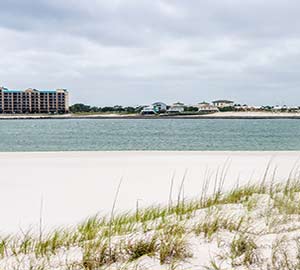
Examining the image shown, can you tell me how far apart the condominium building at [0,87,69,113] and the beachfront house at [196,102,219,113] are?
44.8 meters

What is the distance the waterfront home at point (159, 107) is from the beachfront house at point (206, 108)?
38.7 ft

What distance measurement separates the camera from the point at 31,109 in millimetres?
127875

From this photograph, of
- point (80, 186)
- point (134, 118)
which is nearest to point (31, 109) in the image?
point (134, 118)

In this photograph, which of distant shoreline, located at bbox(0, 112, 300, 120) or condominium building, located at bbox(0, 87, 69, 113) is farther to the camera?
condominium building, located at bbox(0, 87, 69, 113)

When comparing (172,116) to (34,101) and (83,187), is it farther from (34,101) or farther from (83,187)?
(83,187)

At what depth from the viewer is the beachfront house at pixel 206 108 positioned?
124 metres

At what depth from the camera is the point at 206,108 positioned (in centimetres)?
13038

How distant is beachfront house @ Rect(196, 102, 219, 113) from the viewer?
4872 inches

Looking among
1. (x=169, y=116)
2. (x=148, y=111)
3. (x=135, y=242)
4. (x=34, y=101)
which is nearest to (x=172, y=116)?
(x=169, y=116)

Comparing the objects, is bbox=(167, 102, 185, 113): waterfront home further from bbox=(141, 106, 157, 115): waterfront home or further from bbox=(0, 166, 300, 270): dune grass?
bbox=(0, 166, 300, 270): dune grass

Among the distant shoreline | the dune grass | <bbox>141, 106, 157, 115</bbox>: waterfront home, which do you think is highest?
the dune grass

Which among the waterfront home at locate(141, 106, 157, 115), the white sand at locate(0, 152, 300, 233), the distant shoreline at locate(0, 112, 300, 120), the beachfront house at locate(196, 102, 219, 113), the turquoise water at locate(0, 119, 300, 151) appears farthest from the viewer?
the beachfront house at locate(196, 102, 219, 113)

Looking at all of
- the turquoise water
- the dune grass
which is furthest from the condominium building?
the dune grass

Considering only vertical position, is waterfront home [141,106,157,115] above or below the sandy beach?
above
